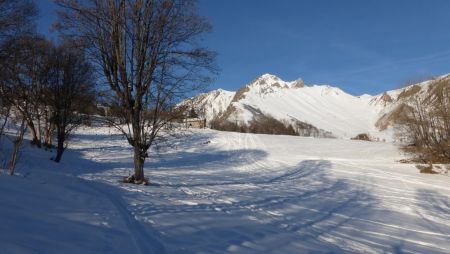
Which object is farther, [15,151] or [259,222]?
[15,151]

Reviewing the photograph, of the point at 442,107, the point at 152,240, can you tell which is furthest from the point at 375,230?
the point at 442,107

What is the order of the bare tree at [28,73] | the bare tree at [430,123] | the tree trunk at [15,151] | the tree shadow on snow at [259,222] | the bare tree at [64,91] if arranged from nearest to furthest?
the tree shadow on snow at [259,222]
the tree trunk at [15,151]
the bare tree at [28,73]
the bare tree at [64,91]
the bare tree at [430,123]

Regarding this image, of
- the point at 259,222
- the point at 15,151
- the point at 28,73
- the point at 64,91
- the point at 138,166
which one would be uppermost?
the point at 28,73

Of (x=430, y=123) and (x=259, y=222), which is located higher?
(x=430, y=123)

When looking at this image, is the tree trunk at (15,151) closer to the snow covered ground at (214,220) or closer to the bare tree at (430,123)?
the snow covered ground at (214,220)

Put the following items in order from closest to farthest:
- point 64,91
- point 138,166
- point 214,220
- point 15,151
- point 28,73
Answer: point 214,220, point 15,151, point 138,166, point 64,91, point 28,73

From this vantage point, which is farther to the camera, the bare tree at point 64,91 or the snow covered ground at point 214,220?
the bare tree at point 64,91

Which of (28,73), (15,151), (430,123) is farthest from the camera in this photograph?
(430,123)

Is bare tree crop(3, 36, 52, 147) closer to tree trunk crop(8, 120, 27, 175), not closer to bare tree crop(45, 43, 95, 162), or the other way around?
bare tree crop(45, 43, 95, 162)

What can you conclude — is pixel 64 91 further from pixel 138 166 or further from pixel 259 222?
pixel 259 222

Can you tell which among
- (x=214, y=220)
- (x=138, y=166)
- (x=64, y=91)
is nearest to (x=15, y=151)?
(x=138, y=166)

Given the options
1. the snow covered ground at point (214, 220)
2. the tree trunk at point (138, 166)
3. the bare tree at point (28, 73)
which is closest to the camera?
the snow covered ground at point (214, 220)

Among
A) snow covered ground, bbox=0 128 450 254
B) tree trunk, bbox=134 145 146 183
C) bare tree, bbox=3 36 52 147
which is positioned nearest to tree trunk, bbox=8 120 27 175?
snow covered ground, bbox=0 128 450 254

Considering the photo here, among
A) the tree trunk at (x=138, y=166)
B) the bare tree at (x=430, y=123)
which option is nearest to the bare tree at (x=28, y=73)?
the tree trunk at (x=138, y=166)
